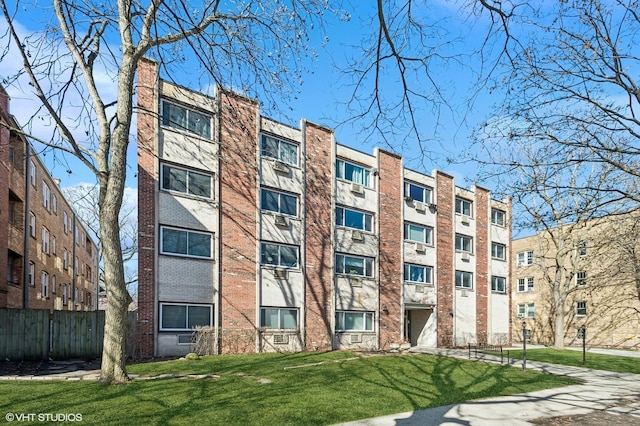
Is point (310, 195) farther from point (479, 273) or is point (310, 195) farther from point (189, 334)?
point (479, 273)

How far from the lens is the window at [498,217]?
3694 centimetres

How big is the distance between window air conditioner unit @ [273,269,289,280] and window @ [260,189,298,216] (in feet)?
9.21

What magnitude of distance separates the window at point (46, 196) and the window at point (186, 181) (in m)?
13.5

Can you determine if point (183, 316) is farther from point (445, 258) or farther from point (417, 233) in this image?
point (445, 258)

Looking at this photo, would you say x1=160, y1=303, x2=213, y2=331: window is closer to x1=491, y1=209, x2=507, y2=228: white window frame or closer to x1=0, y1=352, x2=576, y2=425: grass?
x1=0, y1=352, x2=576, y2=425: grass

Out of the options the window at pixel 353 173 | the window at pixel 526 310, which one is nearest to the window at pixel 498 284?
the window at pixel 526 310

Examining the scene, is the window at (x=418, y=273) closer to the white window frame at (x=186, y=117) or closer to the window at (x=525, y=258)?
the white window frame at (x=186, y=117)

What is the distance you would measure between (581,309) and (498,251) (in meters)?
9.36

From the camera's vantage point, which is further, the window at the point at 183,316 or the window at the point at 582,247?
the window at the point at 582,247

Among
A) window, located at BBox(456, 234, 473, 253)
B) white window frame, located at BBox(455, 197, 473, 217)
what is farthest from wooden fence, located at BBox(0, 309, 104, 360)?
white window frame, located at BBox(455, 197, 473, 217)

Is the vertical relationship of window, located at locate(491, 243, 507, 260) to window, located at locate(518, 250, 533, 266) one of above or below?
above

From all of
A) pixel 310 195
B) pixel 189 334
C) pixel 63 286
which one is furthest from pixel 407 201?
pixel 63 286

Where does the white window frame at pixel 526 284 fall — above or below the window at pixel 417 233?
below

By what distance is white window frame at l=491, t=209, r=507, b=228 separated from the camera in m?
37.0
